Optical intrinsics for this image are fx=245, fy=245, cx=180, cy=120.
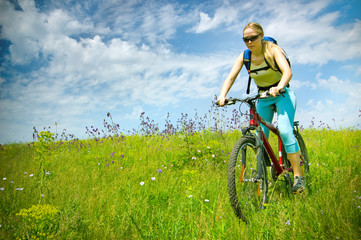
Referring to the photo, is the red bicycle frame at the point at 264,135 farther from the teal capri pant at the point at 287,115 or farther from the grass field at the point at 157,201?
the grass field at the point at 157,201

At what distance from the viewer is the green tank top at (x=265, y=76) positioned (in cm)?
347

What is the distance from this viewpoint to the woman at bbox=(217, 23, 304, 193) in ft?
10.8

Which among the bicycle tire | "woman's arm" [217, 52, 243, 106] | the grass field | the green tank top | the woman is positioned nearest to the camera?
the grass field

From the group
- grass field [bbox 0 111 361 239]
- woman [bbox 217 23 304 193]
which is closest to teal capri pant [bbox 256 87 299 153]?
woman [bbox 217 23 304 193]

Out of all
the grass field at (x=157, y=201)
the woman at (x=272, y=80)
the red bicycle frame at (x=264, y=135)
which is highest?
the woman at (x=272, y=80)

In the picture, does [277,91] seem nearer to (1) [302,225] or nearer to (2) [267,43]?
(2) [267,43]

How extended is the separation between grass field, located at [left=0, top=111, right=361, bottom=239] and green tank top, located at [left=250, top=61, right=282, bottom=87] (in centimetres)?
160

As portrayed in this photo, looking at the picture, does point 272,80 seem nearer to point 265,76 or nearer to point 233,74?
point 265,76

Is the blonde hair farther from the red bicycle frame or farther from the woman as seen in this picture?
the red bicycle frame

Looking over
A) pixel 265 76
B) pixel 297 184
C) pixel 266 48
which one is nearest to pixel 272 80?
pixel 265 76

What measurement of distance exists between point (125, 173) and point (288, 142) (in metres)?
2.81

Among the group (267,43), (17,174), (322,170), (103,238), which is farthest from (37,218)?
(322,170)

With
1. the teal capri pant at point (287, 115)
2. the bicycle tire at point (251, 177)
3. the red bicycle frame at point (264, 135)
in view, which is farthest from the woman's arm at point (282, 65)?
the bicycle tire at point (251, 177)

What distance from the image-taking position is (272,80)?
3.56m
